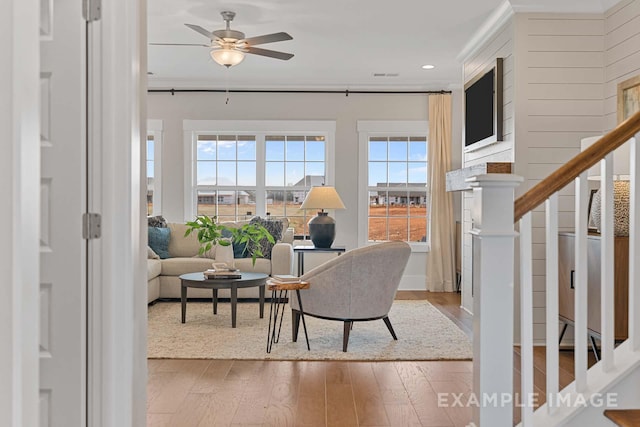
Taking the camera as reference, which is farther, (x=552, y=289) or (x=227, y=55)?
(x=227, y=55)

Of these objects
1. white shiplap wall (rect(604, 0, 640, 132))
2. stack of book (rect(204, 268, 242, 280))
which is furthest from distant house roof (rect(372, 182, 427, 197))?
white shiplap wall (rect(604, 0, 640, 132))

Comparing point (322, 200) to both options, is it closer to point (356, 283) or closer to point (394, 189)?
point (394, 189)

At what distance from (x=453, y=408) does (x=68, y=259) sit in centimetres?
218

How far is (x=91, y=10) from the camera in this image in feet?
6.39

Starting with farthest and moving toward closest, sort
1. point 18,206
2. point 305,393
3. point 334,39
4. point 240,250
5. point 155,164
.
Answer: point 155,164
point 240,250
point 334,39
point 305,393
point 18,206

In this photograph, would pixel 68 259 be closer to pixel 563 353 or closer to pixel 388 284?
pixel 388 284

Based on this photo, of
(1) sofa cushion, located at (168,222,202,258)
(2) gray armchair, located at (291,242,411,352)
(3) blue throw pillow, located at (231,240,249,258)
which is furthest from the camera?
(1) sofa cushion, located at (168,222,202,258)

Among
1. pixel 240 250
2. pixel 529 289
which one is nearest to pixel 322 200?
pixel 240 250

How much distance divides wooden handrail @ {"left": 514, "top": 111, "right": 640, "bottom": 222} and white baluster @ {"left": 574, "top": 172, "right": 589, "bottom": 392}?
50 mm

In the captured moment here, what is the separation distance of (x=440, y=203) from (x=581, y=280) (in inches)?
219

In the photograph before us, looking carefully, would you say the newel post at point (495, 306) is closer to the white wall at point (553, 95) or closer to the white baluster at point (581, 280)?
the white baluster at point (581, 280)

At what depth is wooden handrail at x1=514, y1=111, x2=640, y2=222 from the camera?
197 cm

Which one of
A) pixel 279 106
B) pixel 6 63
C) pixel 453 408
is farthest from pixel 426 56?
pixel 6 63

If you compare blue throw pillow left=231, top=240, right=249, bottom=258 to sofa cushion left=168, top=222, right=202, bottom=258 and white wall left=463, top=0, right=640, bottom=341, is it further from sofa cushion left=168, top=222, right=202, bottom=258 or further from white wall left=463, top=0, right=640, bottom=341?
white wall left=463, top=0, right=640, bottom=341
